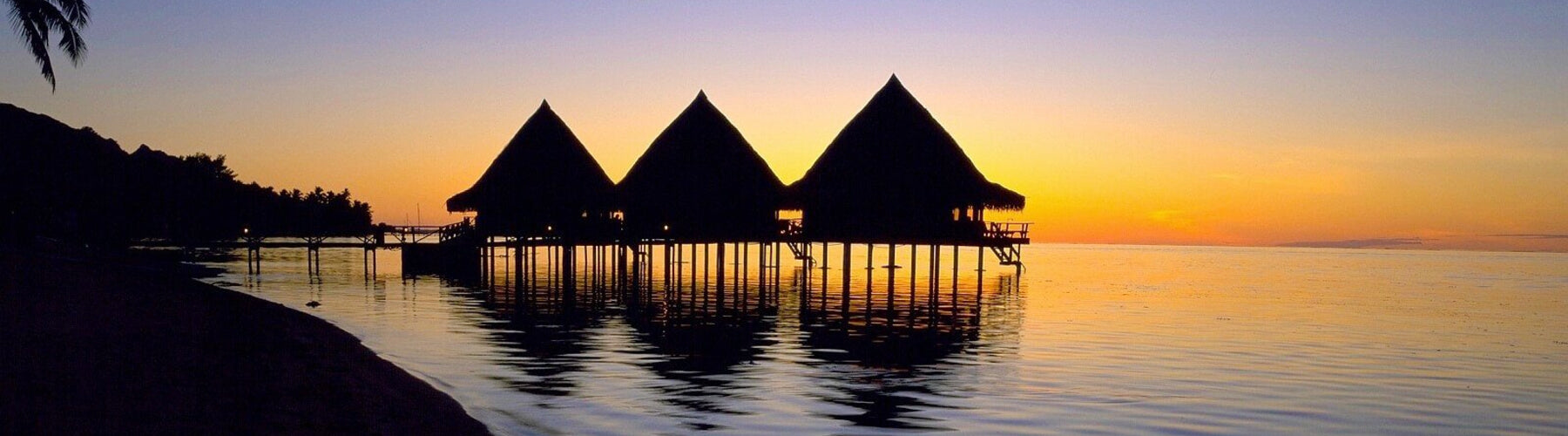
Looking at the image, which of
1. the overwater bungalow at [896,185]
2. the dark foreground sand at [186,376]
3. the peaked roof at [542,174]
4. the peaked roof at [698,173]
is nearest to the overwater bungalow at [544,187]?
the peaked roof at [542,174]

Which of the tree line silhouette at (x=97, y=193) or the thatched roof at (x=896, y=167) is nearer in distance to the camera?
the thatched roof at (x=896, y=167)

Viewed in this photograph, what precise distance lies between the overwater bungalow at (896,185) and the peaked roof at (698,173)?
A: 201cm

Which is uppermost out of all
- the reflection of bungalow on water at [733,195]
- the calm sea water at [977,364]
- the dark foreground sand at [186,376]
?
the reflection of bungalow on water at [733,195]

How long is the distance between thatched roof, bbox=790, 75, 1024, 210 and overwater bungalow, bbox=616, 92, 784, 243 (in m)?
2.05

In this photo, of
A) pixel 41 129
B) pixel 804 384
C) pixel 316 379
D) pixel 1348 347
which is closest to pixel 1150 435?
pixel 804 384

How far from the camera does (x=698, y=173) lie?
33625mm

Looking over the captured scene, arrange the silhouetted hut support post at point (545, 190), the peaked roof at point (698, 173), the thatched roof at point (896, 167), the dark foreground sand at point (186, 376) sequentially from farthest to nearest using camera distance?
the silhouetted hut support post at point (545, 190), the peaked roof at point (698, 173), the thatched roof at point (896, 167), the dark foreground sand at point (186, 376)

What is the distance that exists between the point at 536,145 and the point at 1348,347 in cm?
2557

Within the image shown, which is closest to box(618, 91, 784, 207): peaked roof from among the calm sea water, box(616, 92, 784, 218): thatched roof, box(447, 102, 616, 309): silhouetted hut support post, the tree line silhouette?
box(616, 92, 784, 218): thatched roof

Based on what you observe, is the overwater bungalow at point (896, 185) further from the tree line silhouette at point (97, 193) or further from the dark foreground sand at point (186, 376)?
the tree line silhouette at point (97, 193)

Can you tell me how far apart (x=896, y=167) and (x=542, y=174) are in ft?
41.7

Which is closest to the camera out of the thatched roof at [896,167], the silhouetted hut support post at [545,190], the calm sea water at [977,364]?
the calm sea water at [977,364]

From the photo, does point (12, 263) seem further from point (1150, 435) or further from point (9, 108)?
point (9, 108)

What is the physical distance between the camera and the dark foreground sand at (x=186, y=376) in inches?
306
